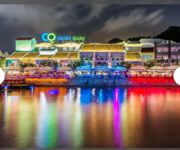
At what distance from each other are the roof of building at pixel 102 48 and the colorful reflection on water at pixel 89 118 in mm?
1127

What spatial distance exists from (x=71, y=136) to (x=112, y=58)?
14.1ft

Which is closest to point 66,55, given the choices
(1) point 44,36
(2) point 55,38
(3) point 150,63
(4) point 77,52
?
(4) point 77,52

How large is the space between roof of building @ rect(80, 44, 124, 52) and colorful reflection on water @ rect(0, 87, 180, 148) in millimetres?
1127

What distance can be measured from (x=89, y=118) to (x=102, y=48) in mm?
1904

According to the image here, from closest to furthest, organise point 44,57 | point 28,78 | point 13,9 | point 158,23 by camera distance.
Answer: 1. point 13,9
2. point 158,23
3. point 44,57
4. point 28,78

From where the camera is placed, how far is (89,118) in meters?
6.04

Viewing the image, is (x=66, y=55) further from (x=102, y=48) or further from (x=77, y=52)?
(x=102, y=48)

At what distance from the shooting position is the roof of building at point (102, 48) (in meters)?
7.23

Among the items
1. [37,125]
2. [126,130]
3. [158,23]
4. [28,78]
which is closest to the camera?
[126,130]

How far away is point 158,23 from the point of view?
667cm

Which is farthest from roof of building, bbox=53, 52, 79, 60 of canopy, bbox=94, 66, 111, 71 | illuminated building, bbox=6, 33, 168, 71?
canopy, bbox=94, 66, 111, 71

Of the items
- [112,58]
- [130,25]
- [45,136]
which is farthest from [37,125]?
[112,58]

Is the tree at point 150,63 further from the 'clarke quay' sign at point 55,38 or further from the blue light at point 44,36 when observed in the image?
the blue light at point 44,36

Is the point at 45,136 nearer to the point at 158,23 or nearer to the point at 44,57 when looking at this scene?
the point at 158,23
